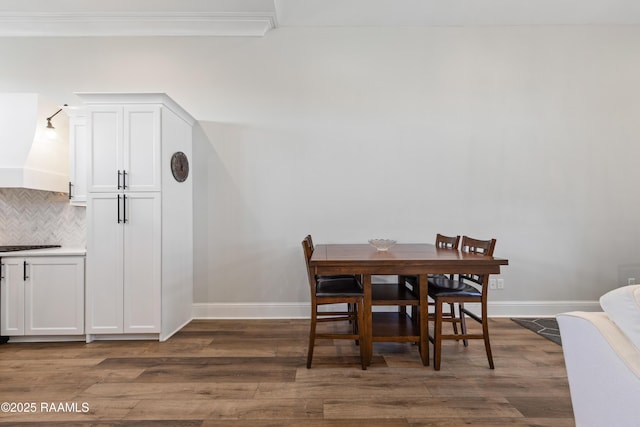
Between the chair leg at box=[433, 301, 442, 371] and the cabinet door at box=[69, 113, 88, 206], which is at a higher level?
the cabinet door at box=[69, 113, 88, 206]

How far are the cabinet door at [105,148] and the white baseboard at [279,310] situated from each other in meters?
1.51

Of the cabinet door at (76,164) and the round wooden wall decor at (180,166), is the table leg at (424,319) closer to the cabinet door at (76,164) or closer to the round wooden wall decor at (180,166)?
the round wooden wall decor at (180,166)

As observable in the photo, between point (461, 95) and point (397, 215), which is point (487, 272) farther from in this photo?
point (461, 95)

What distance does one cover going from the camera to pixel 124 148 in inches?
114

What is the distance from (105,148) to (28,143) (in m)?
0.70

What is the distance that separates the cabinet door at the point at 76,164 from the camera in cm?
318

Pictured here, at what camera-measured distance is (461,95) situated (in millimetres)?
3607

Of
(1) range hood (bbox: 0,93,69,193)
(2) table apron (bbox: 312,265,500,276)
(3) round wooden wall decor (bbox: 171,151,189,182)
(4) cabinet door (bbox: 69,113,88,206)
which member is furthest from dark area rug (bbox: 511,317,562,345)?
(1) range hood (bbox: 0,93,69,193)

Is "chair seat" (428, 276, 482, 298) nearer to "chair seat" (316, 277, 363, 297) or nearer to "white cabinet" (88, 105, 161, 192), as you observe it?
"chair seat" (316, 277, 363, 297)

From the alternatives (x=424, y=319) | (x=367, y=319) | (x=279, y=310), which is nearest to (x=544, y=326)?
(x=424, y=319)

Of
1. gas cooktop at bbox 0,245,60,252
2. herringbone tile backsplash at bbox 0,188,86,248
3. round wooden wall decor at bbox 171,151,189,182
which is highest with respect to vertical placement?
round wooden wall decor at bbox 171,151,189,182

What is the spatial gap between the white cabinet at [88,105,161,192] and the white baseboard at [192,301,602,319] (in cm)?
142

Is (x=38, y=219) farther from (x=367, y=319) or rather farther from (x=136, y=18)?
(x=367, y=319)

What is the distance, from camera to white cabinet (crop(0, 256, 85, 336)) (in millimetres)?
2879
